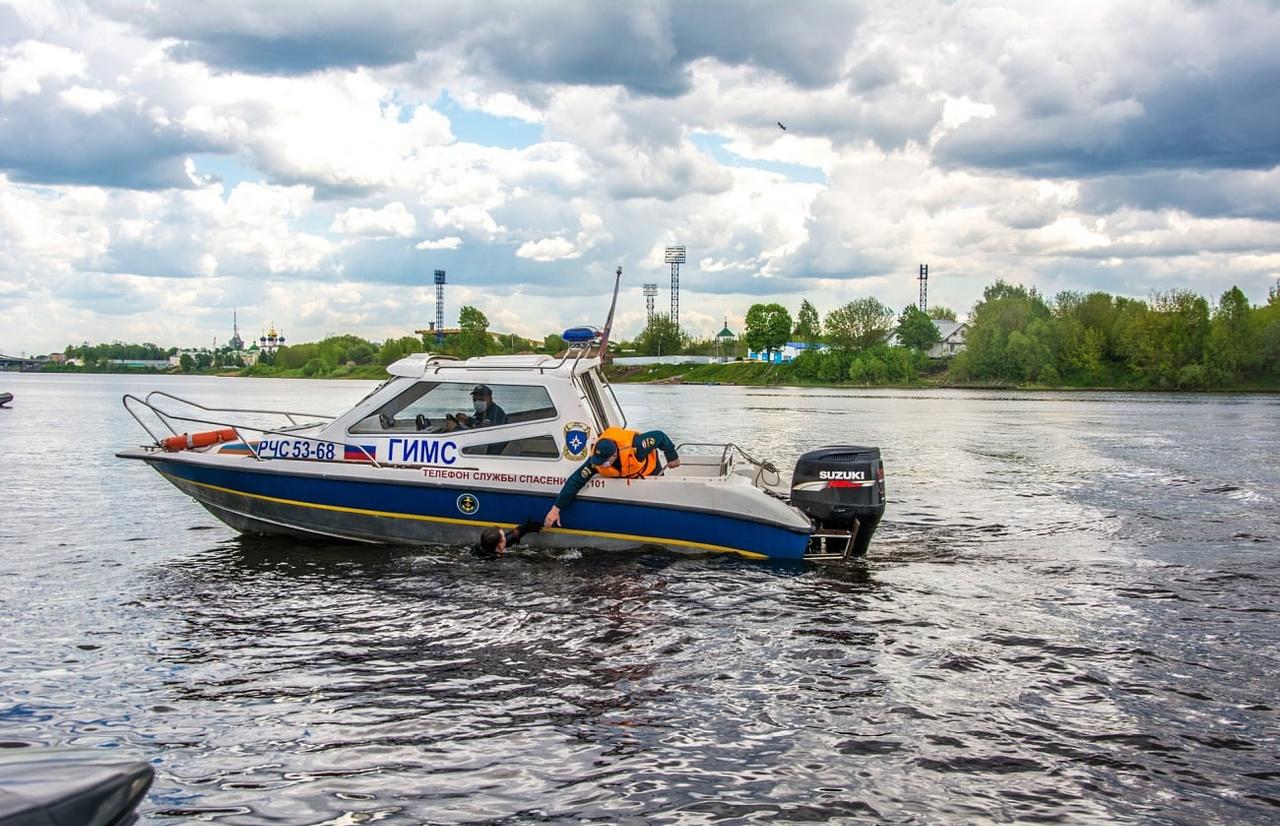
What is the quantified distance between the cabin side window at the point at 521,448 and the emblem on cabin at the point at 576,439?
16 centimetres

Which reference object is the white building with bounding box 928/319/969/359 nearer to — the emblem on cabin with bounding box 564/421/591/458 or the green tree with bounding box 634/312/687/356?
the green tree with bounding box 634/312/687/356

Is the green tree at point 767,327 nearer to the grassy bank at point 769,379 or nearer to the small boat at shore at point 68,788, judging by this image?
the grassy bank at point 769,379

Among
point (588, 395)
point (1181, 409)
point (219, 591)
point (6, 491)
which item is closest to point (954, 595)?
point (588, 395)

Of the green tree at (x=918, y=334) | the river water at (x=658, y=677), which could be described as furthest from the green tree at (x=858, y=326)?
the river water at (x=658, y=677)

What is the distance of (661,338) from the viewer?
184m

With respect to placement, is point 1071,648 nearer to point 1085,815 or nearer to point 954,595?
point 954,595

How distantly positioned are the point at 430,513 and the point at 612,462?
257cm

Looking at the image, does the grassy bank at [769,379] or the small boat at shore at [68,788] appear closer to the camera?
the small boat at shore at [68,788]

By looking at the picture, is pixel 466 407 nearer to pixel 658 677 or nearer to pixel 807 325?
pixel 658 677

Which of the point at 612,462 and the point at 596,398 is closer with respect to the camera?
the point at 612,462

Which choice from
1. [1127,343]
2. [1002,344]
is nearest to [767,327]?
[1002,344]

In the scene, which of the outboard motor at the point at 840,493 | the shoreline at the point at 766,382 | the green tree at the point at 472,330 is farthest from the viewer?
the green tree at the point at 472,330

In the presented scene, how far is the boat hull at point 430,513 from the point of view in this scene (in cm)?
1211

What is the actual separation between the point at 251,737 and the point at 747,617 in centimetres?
506
